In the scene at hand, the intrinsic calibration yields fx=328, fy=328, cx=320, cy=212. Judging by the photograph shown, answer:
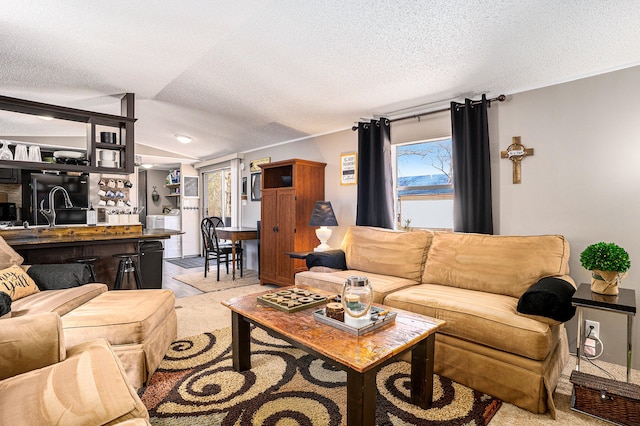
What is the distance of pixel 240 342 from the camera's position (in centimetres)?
212

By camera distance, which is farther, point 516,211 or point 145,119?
point 145,119

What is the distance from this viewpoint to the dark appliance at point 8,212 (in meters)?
5.18

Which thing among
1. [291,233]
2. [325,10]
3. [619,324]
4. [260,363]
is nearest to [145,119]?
[291,233]

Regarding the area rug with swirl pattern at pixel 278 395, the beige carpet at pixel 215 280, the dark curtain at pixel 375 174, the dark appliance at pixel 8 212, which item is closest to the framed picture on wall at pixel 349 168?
the dark curtain at pixel 375 174

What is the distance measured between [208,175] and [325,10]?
6.04 metres

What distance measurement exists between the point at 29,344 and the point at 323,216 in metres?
3.06

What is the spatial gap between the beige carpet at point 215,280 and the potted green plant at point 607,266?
3897 millimetres

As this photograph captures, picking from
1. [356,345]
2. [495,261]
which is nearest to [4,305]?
[356,345]

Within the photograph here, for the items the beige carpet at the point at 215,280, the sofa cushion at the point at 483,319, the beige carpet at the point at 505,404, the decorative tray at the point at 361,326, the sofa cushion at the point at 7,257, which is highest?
the sofa cushion at the point at 7,257

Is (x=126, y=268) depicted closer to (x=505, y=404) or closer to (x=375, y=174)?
(x=375, y=174)

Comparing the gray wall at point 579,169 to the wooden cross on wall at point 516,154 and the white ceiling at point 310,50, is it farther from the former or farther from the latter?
the white ceiling at point 310,50

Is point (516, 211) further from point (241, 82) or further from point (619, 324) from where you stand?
point (241, 82)

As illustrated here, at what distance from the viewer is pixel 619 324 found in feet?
7.88

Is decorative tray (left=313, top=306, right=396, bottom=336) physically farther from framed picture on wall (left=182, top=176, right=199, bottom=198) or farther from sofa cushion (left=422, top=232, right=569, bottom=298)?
framed picture on wall (left=182, top=176, right=199, bottom=198)
